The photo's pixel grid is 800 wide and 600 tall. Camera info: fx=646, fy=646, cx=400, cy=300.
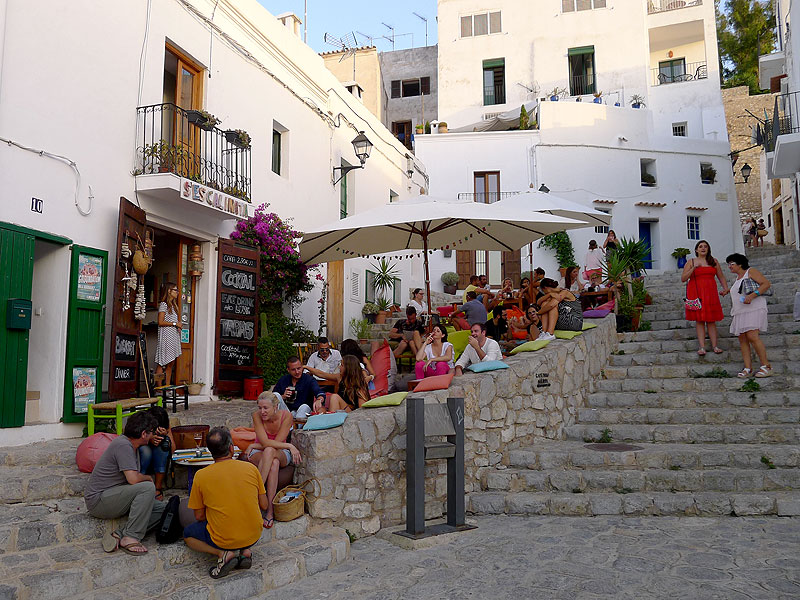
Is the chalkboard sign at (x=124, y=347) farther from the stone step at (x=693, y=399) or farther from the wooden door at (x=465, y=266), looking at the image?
the wooden door at (x=465, y=266)

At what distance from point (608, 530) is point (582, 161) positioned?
18694 millimetres

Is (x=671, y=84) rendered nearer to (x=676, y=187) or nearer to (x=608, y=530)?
(x=676, y=187)

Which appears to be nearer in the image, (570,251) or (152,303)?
(152,303)

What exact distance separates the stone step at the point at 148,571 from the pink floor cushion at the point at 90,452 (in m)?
1.02

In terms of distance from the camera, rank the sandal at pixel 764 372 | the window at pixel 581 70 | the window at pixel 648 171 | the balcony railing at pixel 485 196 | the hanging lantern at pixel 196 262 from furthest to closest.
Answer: the window at pixel 581 70, the window at pixel 648 171, the balcony railing at pixel 485 196, the hanging lantern at pixel 196 262, the sandal at pixel 764 372

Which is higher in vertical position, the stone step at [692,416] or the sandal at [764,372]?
the sandal at [764,372]

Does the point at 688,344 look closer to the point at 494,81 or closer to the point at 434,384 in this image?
the point at 434,384

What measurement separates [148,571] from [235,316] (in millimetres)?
5717

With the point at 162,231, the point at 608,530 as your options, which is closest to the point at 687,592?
the point at 608,530

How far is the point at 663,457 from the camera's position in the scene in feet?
20.3

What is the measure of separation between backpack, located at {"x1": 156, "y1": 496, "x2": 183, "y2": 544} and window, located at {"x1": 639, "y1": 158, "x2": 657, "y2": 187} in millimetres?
21507

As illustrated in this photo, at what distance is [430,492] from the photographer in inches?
231

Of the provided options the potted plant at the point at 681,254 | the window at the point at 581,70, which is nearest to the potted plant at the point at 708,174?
the potted plant at the point at 681,254

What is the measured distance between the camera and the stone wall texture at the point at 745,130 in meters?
32.4
